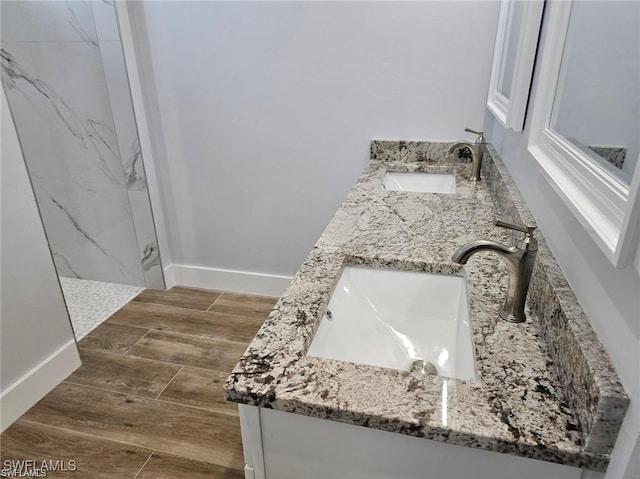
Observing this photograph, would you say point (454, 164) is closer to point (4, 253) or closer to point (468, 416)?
point (468, 416)

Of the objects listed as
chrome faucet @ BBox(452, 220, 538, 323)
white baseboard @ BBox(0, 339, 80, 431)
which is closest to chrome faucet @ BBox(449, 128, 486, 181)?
chrome faucet @ BBox(452, 220, 538, 323)

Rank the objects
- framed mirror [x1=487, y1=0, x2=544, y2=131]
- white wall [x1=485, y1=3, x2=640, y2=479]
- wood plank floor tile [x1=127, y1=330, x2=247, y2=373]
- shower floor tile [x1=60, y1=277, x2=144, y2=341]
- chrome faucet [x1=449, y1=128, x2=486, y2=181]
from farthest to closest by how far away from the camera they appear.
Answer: shower floor tile [x1=60, y1=277, x2=144, y2=341] < wood plank floor tile [x1=127, y1=330, x2=247, y2=373] < chrome faucet [x1=449, y1=128, x2=486, y2=181] < framed mirror [x1=487, y1=0, x2=544, y2=131] < white wall [x1=485, y1=3, x2=640, y2=479]

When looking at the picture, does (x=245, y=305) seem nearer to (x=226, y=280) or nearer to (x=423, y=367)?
(x=226, y=280)

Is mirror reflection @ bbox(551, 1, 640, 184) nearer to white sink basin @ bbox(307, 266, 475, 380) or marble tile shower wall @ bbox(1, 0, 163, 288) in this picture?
white sink basin @ bbox(307, 266, 475, 380)

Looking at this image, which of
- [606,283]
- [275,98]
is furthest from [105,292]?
[606,283]

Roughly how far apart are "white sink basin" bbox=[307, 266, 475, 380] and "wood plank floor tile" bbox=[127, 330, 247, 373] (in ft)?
3.84

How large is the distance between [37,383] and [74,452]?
0.43 meters

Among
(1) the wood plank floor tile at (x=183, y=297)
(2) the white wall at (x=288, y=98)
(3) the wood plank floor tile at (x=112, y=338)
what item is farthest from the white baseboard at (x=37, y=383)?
(2) the white wall at (x=288, y=98)

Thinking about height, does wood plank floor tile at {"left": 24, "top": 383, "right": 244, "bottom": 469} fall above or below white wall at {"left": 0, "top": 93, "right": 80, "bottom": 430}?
below

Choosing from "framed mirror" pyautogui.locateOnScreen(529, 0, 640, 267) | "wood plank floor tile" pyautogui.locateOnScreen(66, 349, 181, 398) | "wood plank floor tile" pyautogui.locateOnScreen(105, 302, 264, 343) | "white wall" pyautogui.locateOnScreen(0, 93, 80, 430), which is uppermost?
"framed mirror" pyautogui.locateOnScreen(529, 0, 640, 267)

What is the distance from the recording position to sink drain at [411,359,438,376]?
101cm

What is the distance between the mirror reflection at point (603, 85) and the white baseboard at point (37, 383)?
218 centimetres

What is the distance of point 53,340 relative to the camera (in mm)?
1936

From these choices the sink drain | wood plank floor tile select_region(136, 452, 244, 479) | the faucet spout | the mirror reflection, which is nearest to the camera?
the mirror reflection
